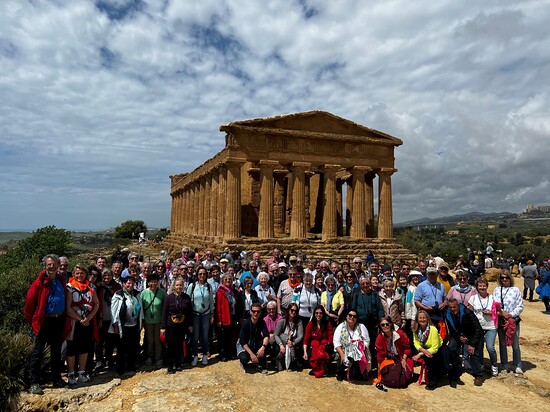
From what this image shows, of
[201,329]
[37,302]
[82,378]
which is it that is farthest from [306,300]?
[37,302]

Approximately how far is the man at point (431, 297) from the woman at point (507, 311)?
111 cm

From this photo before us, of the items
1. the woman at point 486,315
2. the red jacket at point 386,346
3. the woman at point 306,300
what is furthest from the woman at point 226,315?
the woman at point 486,315

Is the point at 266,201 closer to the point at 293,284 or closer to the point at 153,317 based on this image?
the point at 293,284

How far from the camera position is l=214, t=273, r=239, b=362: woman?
27.8 ft

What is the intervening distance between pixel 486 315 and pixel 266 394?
→ 469 centimetres

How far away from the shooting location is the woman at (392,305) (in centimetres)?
830

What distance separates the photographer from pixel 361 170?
25.7 meters

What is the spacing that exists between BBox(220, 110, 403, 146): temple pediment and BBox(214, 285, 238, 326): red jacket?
15009 mm

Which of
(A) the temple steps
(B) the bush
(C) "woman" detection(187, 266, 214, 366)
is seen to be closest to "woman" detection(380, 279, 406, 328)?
(C) "woman" detection(187, 266, 214, 366)

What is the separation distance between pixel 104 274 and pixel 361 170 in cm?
2025

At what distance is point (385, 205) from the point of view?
26812 mm

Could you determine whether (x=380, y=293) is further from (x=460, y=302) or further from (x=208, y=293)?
(x=208, y=293)

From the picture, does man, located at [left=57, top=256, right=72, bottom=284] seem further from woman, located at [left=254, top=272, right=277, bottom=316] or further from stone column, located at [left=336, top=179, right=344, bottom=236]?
stone column, located at [left=336, top=179, right=344, bottom=236]

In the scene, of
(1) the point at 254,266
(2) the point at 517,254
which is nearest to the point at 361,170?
(1) the point at 254,266
